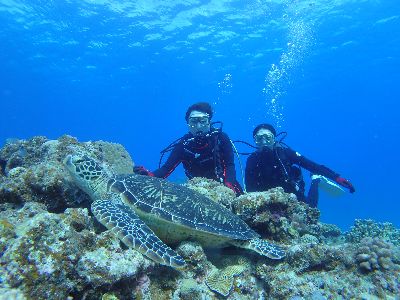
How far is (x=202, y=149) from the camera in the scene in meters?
8.06

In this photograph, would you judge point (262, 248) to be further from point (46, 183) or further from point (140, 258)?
point (46, 183)

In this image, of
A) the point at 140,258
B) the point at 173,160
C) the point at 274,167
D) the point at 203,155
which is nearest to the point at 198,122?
the point at 203,155

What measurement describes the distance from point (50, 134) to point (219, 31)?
11528 centimetres

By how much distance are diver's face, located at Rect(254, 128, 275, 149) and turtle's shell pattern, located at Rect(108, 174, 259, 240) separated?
14.3 ft

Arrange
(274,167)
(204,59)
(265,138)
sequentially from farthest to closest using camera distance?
(204,59), (274,167), (265,138)

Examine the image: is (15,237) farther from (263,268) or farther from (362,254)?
(362,254)

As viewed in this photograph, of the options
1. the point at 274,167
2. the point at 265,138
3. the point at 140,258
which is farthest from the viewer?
the point at 274,167

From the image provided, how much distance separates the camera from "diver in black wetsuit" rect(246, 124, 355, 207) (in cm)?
816

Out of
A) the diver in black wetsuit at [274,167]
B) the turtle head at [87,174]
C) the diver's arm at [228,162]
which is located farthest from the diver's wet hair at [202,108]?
the turtle head at [87,174]

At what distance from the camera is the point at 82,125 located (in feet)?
370

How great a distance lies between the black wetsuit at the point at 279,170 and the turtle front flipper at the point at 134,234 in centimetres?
548

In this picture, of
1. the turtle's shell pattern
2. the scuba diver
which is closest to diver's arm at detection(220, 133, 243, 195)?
the scuba diver

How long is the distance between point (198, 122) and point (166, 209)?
4432 millimetres

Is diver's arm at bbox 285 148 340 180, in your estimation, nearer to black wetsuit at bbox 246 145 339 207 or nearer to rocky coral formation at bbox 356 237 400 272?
black wetsuit at bbox 246 145 339 207
